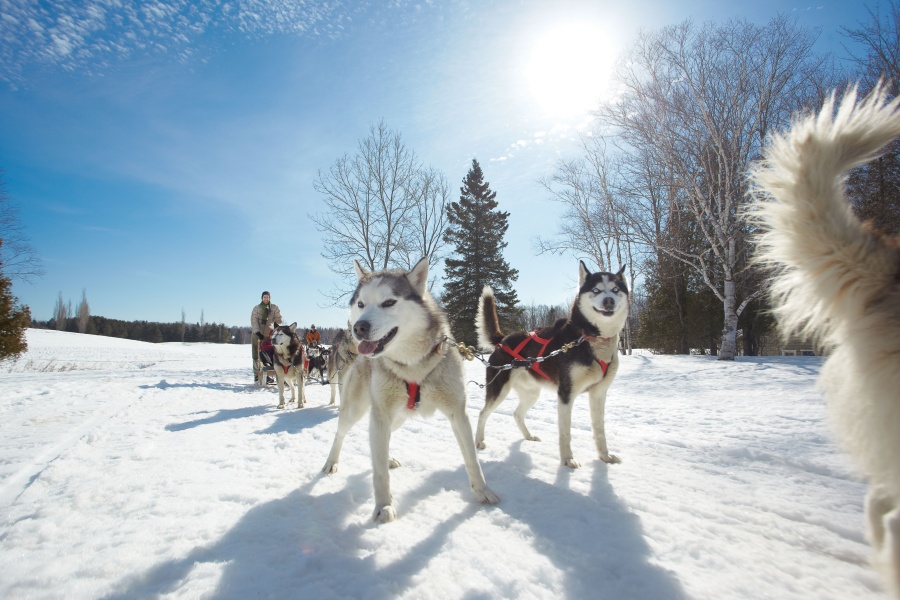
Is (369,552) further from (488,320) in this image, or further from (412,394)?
(488,320)

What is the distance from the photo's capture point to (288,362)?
8203mm

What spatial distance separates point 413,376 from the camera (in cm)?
290

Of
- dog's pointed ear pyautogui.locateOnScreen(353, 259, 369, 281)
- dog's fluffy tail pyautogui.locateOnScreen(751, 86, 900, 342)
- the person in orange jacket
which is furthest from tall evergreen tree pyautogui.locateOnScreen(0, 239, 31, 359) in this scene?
dog's fluffy tail pyautogui.locateOnScreen(751, 86, 900, 342)

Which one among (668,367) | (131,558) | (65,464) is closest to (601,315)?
(131,558)

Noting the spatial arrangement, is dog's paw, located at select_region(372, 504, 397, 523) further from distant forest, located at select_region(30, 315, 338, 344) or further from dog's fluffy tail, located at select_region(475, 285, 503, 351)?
distant forest, located at select_region(30, 315, 338, 344)

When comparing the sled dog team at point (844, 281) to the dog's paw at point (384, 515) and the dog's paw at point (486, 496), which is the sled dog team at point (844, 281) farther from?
the dog's paw at point (486, 496)

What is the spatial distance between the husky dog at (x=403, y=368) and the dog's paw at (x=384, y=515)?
1.5 inches

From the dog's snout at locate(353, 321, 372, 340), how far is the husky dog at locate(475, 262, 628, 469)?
210cm

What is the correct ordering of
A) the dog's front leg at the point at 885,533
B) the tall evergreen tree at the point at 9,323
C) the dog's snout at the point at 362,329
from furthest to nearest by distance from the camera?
1. the tall evergreen tree at the point at 9,323
2. the dog's snout at the point at 362,329
3. the dog's front leg at the point at 885,533

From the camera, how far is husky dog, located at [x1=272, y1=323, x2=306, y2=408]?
26.2 feet

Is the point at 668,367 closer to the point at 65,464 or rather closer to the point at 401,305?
the point at 401,305

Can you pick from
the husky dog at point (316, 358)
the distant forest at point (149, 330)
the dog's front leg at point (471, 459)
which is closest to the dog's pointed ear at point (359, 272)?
the dog's front leg at point (471, 459)

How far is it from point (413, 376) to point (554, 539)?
138 cm

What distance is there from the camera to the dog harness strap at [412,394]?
9.52 feet
